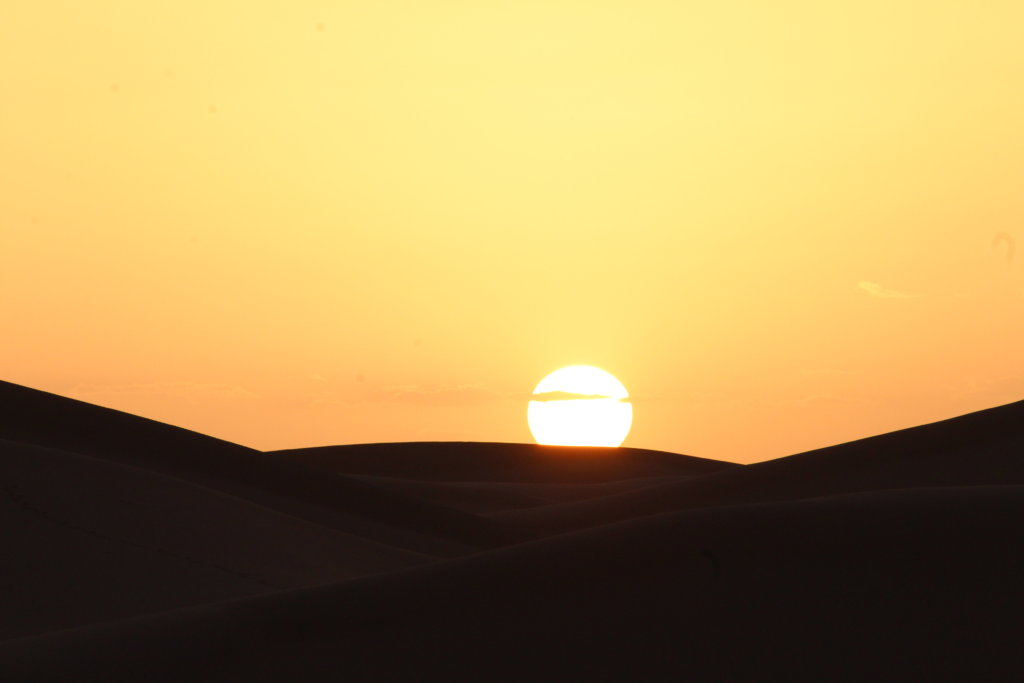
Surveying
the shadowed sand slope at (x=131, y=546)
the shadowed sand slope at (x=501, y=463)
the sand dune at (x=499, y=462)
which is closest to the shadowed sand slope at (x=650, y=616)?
the shadowed sand slope at (x=131, y=546)

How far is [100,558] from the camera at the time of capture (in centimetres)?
1385

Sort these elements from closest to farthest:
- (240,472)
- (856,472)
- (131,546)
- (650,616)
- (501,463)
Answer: (650,616), (131,546), (856,472), (240,472), (501,463)

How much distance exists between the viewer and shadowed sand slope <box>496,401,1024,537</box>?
18922 mm

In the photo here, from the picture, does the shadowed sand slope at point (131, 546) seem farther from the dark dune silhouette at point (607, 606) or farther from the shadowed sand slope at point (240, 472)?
the shadowed sand slope at point (240, 472)

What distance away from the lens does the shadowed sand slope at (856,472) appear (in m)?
18.9

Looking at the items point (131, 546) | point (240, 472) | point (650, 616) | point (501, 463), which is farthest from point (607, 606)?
point (501, 463)

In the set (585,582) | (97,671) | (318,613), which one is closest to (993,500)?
(585,582)

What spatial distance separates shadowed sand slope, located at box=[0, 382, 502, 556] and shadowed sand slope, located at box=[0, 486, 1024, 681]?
9.13 meters

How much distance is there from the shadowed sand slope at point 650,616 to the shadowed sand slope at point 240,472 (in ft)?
29.9

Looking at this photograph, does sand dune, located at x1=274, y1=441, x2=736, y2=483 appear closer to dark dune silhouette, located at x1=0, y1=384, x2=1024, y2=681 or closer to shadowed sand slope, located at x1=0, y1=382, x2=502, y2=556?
shadowed sand slope, located at x1=0, y1=382, x2=502, y2=556

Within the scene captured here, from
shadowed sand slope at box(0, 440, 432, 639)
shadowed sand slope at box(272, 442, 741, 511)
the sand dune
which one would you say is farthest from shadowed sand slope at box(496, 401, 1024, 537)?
the sand dune

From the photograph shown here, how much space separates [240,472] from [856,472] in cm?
1138

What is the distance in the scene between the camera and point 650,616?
8.98m

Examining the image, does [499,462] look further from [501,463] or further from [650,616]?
[650,616]
